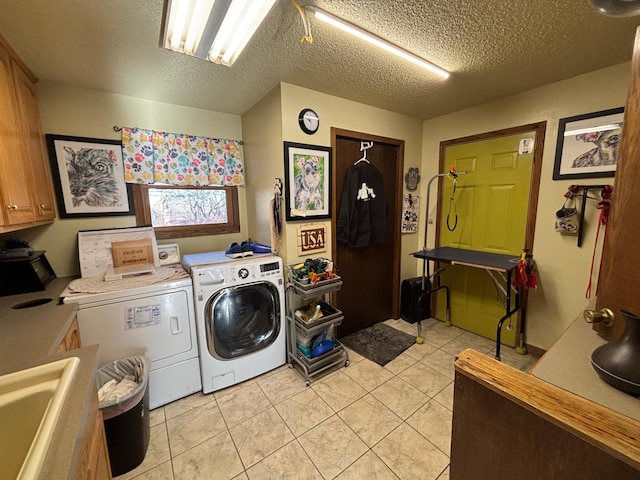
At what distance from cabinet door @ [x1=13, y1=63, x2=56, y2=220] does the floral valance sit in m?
0.49

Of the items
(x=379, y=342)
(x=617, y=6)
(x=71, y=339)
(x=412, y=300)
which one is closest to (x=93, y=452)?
(x=71, y=339)

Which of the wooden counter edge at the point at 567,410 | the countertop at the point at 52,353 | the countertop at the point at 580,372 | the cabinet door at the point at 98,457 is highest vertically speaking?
the wooden counter edge at the point at 567,410

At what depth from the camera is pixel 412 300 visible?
301 centimetres

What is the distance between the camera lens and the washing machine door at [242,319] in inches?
75.7

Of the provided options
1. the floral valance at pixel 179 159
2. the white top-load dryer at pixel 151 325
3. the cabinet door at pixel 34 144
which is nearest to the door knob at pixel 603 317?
the white top-load dryer at pixel 151 325

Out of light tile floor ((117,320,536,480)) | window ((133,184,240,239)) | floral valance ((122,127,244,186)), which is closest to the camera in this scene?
light tile floor ((117,320,536,480))

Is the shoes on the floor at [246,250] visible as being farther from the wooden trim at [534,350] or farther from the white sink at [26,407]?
the wooden trim at [534,350]

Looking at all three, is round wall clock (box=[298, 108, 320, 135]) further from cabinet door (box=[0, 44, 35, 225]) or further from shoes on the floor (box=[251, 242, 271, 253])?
cabinet door (box=[0, 44, 35, 225])

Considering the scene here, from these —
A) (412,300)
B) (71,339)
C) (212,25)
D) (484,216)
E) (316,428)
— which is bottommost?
(316,428)

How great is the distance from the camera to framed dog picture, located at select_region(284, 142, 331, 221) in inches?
84.0

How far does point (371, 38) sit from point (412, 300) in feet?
8.34

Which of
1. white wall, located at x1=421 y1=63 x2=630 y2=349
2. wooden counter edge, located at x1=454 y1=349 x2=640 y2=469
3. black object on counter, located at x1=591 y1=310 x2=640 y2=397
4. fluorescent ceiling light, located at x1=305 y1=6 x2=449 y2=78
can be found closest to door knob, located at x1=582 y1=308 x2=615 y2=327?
black object on counter, located at x1=591 y1=310 x2=640 y2=397

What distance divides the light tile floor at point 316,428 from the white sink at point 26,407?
0.89 m

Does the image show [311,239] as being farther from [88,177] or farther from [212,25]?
[88,177]
